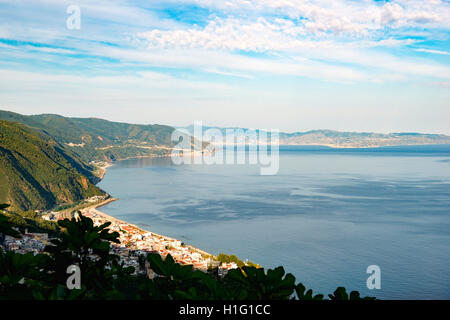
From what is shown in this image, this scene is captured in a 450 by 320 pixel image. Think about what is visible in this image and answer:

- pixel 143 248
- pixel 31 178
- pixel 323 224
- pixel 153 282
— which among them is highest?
pixel 153 282

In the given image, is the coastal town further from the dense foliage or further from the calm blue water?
the dense foliage

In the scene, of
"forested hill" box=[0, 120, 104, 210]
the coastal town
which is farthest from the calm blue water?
"forested hill" box=[0, 120, 104, 210]

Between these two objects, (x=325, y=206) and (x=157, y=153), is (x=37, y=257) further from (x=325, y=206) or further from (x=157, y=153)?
(x=157, y=153)

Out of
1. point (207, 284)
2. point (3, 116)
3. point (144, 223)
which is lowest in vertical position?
point (144, 223)

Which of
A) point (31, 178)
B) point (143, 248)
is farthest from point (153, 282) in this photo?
point (31, 178)

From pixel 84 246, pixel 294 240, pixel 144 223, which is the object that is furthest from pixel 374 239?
pixel 84 246

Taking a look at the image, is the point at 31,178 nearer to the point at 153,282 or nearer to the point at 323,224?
the point at 323,224

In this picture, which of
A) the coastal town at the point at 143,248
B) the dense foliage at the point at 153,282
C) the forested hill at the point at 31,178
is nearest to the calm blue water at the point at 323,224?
the coastal town at the point at 143,248
